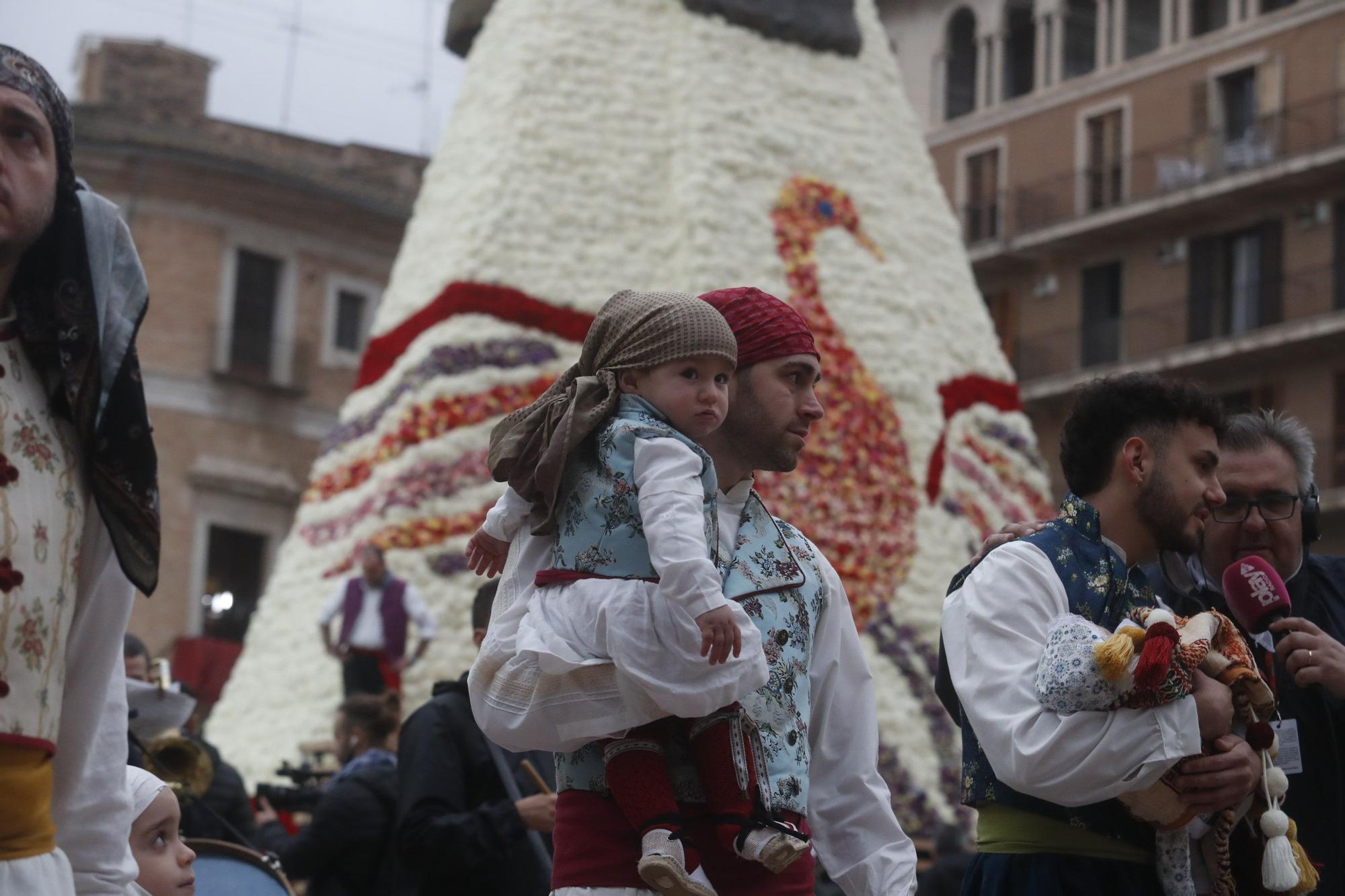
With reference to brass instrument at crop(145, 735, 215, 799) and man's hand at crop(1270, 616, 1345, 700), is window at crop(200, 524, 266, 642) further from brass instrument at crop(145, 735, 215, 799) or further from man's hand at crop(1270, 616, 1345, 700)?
man's hand at crop(1270, 616, 1345, 700)

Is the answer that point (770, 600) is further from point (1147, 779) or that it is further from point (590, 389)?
point (1147, 779)

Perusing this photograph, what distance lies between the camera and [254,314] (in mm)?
27094

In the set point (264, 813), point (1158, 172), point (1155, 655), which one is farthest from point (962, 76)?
point (1155, 655)

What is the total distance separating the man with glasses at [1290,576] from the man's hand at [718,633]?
1.57 metres

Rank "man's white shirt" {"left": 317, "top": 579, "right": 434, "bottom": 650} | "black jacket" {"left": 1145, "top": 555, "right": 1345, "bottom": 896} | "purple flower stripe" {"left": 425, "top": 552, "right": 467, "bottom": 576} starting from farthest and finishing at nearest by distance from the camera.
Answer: "purple flower stripe" {"left": 425, "top": 552, "right": 467, "bottom": 576} → "man's white shirt" {"left": 317, "top": 579, "right": 434, "bottom": 650} → "black jacket" {"left": 1145, "top": 555, "right": 1345, "bottom": 896}

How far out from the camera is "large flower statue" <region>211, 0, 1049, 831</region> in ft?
38.2

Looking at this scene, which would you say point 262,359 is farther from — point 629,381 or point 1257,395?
point 629,381

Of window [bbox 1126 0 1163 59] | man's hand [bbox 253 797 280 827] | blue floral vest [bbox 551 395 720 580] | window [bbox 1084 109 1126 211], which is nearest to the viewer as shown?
blue floral vest [bbox 551 395 720 580]

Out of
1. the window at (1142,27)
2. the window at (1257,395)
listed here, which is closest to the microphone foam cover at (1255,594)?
the window at (1257,395)

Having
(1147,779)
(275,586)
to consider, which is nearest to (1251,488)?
(1147,779)

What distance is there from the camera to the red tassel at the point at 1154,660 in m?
3.79

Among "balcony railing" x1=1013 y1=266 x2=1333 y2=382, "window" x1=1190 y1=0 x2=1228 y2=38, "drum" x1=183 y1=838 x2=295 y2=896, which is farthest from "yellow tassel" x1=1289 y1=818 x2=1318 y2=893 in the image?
"window" x1=1190 y1=0 x2=1228 y2=38

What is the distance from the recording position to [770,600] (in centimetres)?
392

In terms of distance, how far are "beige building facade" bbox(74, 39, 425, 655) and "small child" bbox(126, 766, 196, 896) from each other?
2016cm
